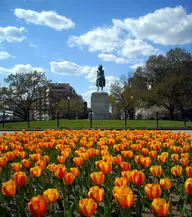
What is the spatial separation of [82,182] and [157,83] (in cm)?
4723

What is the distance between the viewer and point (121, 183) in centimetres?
234

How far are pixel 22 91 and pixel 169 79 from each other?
2547 centimetres

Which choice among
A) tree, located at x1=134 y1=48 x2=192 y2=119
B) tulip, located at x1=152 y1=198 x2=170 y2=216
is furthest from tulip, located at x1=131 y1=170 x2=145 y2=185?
tree, located at x1=134 y1=48 x2=192 y2=119

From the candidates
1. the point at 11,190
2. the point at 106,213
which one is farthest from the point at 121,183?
the point at 11,190

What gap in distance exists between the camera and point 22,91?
168 feet

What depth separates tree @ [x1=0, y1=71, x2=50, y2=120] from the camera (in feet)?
167

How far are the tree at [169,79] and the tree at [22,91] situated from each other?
18.0 metres

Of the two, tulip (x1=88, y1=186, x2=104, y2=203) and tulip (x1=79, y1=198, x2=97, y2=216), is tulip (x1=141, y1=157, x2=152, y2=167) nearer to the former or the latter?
tulip (x1=88, y1=186, x2=104, y2=203)

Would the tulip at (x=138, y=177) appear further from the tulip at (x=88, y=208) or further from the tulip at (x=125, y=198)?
the tulip at (x=88, y=208)

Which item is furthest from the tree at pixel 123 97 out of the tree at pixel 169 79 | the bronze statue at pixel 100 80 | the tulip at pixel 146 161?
the tulip at pixel 146 161

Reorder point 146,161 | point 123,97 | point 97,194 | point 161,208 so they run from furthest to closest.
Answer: point 123,97, point 146,161, point 97,194, point 161,208

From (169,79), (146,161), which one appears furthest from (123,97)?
(146,161)

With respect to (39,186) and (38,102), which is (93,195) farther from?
(38,102)

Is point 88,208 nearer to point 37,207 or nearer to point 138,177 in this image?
point 37,207
